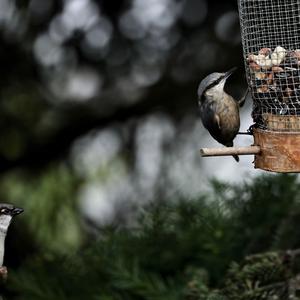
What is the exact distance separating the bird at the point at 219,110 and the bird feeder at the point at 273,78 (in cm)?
22

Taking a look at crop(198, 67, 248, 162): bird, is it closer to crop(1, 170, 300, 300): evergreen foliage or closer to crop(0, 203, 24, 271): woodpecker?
crop(1, 170, 300, 300): evergreen foliage

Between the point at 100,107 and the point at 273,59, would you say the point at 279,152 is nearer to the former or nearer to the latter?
the point at 273,59

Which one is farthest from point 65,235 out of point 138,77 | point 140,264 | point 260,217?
point 260,217

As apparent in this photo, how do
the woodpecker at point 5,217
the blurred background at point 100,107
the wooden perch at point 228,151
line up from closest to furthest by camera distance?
the wooden perch at point 228,151 < the woodpecker at point 5,217 < the blurred background at point 100,107

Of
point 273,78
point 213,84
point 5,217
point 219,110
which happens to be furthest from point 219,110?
point 5,217

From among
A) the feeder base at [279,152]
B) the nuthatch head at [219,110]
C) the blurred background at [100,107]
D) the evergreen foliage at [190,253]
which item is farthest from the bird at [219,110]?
the blurred background at [100,107]

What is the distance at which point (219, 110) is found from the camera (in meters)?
4.88

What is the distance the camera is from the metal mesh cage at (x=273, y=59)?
4.40 metres

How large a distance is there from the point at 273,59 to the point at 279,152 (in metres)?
0.59

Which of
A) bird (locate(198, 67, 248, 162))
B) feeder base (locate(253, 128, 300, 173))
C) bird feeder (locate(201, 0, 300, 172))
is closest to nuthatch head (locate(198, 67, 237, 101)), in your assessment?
bird (locate(198, 67, 248, 162))

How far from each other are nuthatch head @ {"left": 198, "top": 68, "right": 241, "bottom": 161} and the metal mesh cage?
0.24 metres

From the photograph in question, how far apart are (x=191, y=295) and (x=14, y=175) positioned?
2.91 meters

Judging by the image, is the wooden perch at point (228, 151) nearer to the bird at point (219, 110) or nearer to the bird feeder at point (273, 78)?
the bird feeder at point (273, 78)

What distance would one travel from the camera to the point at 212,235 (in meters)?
4.93
